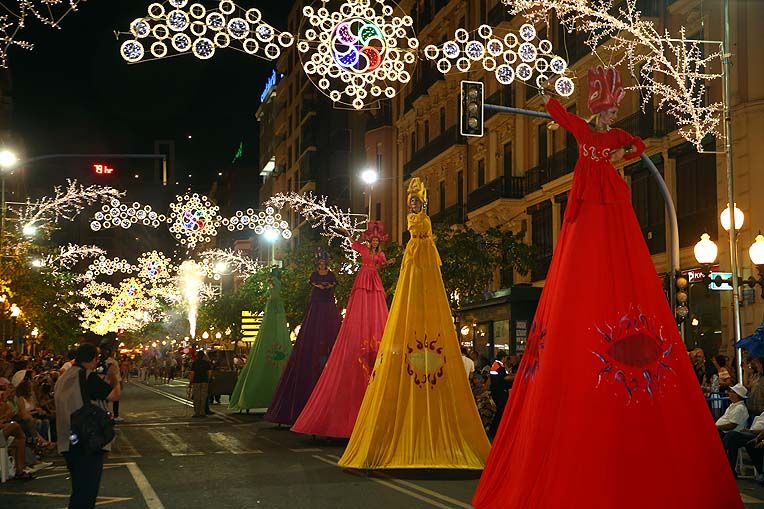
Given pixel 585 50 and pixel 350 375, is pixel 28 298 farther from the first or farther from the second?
pixel 350 375

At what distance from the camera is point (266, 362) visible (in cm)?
2509

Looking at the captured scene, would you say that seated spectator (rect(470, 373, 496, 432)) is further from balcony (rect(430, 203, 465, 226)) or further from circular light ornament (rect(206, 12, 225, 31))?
balcony (rect(430, 203, 465, 226))

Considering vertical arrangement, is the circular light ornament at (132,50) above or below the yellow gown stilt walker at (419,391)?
above

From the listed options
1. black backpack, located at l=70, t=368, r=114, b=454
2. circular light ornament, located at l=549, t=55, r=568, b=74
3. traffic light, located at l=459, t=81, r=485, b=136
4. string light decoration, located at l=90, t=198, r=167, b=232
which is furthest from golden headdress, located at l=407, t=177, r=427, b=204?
string light decoration, located at l=90, t=198, r=167, b=232

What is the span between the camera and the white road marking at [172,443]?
16844mm

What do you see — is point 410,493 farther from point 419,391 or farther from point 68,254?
point 68,254

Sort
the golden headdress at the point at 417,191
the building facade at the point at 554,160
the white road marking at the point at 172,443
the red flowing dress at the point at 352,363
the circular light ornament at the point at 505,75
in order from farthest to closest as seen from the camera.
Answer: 1. the building facade at the point at 554,160
2. the red flowing dress at the point at 352,363
3. the white road marking at the point at 172,443
4. the circular light ornament at the point at 505,75
5. the golden headdress at the point at 417,191

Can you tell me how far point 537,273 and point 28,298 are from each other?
17803mm

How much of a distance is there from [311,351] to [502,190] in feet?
59.4

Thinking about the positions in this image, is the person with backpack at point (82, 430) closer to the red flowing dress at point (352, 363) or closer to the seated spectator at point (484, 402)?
the red flowing dress at point (352, 363)

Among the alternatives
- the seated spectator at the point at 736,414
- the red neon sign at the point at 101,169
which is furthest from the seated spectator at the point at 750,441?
Answer: the red neon sign at the point at 101,169

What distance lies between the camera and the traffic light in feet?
53.3

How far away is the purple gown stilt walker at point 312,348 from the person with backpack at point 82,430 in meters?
11.2

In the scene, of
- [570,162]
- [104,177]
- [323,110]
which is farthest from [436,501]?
[323,110]
